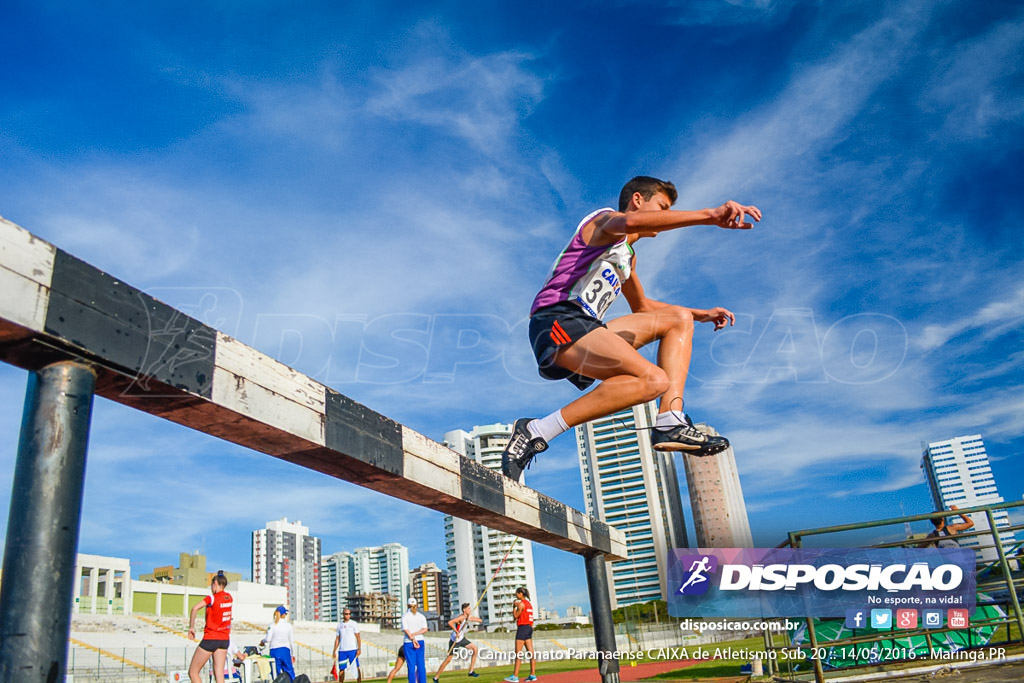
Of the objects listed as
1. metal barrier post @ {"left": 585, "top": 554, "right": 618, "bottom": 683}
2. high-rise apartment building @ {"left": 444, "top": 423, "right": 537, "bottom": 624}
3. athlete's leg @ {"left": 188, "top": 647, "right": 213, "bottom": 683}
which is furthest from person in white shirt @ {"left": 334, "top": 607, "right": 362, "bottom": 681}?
high-rise apartment building @ {"left": 444, "top": 423, "right": 537, "bottom": 624}

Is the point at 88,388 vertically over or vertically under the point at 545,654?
over

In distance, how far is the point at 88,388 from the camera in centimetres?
209

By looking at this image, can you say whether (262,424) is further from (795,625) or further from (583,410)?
(795,625)

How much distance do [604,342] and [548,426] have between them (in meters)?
0.60

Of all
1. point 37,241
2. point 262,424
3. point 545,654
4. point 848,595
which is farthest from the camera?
point 545,654

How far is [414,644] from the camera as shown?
9.36 meters

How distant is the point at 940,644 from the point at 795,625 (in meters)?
2.01

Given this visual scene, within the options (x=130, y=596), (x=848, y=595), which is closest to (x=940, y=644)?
(x=848, y=595)

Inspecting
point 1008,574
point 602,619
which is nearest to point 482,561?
point 602,619

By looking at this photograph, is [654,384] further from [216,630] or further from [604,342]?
[216,630]

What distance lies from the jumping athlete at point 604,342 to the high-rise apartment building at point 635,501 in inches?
4907

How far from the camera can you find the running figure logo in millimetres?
4324

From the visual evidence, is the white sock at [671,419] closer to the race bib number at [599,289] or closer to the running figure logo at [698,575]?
the race bib number at [599,289]

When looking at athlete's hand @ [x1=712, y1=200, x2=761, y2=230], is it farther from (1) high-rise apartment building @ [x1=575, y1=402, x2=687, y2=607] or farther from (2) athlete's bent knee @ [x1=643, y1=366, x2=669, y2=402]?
(1) high-rise apartment building @ [x1=575, y1=402, x2=687, y2=607]
